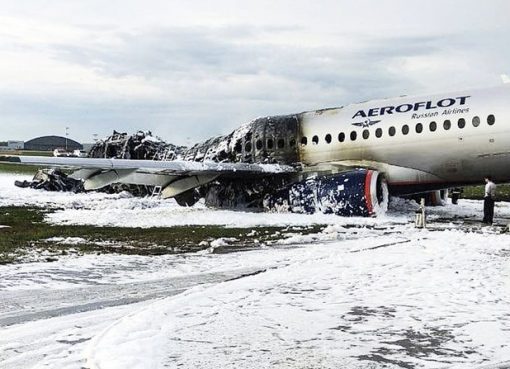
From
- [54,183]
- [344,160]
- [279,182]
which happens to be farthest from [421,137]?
[54,183]

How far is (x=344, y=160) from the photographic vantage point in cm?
2094

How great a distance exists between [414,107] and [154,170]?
8.08 metres

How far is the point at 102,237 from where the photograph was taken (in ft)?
48.7

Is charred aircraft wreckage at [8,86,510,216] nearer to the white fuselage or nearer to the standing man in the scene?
the white fuselage

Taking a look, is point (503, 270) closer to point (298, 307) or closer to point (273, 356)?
point (298, 307)

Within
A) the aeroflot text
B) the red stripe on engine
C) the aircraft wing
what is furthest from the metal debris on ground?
the red stripe on engine

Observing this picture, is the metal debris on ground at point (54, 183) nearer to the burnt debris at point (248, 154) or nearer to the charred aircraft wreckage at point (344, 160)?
the burnt debris at point (248, 154)

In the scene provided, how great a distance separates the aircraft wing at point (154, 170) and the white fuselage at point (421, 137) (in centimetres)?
171

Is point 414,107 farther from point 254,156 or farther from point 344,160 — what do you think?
point 254,156

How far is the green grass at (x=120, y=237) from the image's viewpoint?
12.6 meters

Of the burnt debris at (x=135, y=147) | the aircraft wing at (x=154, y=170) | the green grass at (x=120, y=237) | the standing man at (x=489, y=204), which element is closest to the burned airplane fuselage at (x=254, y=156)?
the aircraft wing at (x=154, y=170)

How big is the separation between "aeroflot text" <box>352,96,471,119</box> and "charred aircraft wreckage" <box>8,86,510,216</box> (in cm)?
3

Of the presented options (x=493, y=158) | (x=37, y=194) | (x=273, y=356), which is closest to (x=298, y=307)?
(x=273, y=356)

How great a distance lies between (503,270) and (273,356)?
5.32 metres
